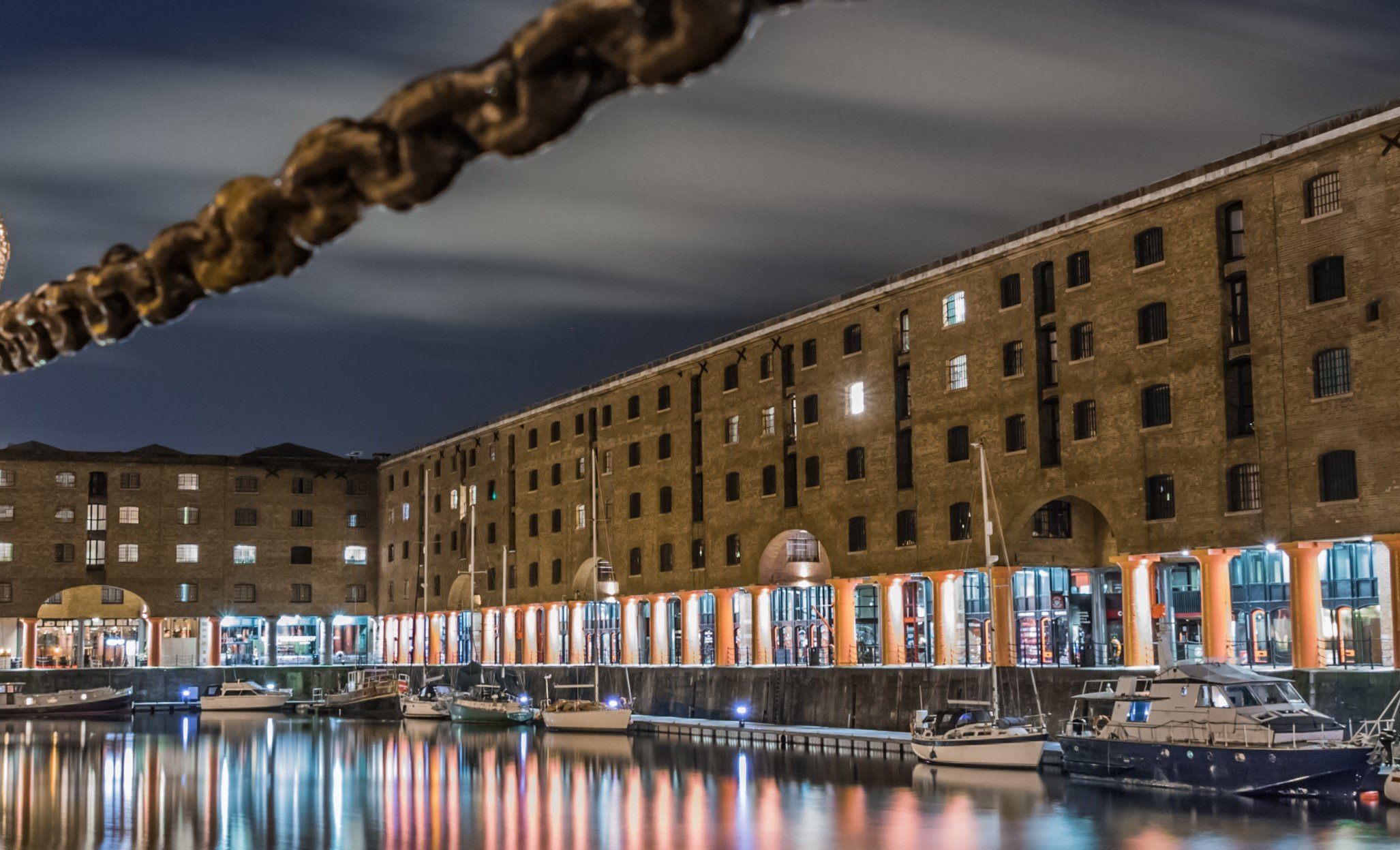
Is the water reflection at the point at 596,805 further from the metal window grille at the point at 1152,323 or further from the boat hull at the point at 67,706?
the boat hull at the point at 67,706

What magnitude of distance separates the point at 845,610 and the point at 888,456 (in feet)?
19.4

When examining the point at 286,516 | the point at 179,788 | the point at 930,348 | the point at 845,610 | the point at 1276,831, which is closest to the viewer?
the point at 1276,831

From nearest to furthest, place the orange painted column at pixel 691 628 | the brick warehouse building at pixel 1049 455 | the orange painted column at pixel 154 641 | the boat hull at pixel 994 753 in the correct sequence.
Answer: the brick warehouse building at pixel 1049 455 < the boat hull at pixel 994 753 < the orange painted column at pixel 691 628 < the orange painted column at pixel 154 641

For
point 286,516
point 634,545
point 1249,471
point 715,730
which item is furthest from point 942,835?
point 286,516

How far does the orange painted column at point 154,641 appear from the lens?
95.5m

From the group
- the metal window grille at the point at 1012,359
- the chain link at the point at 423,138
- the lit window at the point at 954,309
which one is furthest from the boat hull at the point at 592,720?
the chain link at the point at 423,138

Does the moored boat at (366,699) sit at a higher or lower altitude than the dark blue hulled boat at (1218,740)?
lower

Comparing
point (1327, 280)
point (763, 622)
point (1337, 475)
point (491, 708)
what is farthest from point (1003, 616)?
point (491, 708)

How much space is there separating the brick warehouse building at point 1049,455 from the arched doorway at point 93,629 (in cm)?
3339

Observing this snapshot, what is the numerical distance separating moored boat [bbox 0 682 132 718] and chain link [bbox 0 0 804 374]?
9233 cm

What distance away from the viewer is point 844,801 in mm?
39750

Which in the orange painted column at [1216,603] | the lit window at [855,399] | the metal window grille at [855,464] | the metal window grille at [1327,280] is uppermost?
the metal window grille at [1327,280]

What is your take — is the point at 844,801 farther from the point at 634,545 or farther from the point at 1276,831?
the point at 634,545

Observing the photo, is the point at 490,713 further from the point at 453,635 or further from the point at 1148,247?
the point at 1148,247
